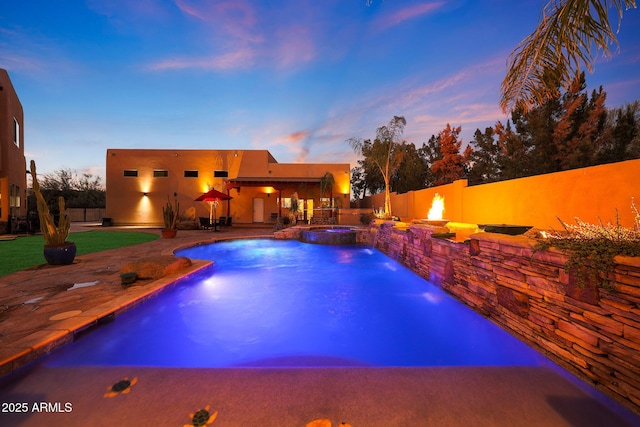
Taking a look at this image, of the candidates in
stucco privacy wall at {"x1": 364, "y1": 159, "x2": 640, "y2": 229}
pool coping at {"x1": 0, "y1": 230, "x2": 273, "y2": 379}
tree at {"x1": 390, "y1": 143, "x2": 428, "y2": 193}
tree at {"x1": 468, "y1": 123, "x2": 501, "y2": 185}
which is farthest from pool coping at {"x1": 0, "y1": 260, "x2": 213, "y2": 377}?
tree at {"x1": 390, "y1": 143, "x2": 428, "y2": 193}

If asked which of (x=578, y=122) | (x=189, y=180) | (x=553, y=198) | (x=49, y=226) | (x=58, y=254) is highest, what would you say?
(x=578, y=122)

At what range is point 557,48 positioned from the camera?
3.39 metres

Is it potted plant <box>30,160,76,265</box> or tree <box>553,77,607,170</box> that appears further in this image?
tree <box>553,77,607,170</box>

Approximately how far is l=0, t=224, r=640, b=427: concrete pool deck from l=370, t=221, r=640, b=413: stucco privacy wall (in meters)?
0.27

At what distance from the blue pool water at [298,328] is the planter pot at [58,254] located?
292 centimetres

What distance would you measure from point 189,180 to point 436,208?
17748 mm

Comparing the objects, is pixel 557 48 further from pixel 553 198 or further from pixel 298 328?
pixel 298 328

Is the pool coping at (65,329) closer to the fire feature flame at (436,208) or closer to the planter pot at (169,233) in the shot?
the planter pot at (169,233)

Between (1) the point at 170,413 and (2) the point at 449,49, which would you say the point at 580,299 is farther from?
(2) the point at 449,49

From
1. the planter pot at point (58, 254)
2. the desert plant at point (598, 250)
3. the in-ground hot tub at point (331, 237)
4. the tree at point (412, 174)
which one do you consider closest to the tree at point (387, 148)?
the in-ground hot tub at point (331, 237)

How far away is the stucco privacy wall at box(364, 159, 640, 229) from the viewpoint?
470cm

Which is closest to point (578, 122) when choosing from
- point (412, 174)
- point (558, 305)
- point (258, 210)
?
point (412, 174)

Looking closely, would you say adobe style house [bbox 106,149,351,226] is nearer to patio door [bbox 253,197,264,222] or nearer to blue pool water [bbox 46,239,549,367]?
patio door [bbox 253,197,264,222]

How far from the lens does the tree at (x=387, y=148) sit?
1359 centimetres
